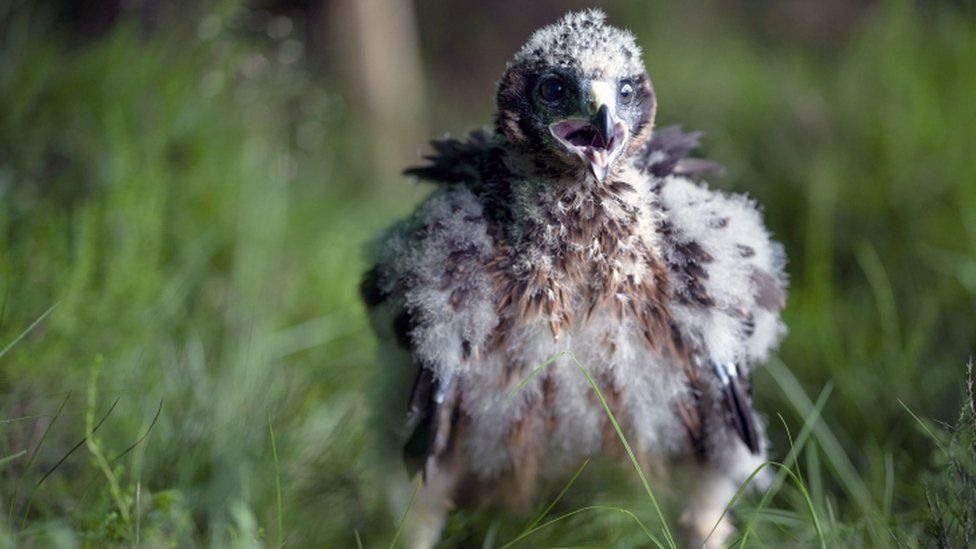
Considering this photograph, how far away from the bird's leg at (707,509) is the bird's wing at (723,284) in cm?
15

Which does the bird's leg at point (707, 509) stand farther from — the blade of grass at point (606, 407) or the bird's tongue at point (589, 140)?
the bird's tongue at point (589, 140)

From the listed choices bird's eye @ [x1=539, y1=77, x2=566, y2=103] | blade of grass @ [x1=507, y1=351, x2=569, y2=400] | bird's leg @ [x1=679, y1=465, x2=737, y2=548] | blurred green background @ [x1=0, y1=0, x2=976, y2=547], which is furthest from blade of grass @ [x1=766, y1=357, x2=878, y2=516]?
bird's eye @ [x1=539, y1=77, x2=566, y2=103]

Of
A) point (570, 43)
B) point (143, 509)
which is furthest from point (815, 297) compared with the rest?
point (143, 509)

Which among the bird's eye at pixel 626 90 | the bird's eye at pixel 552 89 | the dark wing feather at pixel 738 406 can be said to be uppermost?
the bird's eye at pixel 552 89

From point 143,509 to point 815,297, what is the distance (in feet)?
6.94

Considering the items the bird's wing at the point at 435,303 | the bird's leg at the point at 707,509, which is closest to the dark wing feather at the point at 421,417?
the bird's wing at the point at 435,303

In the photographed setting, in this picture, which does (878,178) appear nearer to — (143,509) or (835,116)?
(835,116)

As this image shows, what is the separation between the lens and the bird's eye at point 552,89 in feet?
6.66

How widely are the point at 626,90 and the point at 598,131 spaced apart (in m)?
0.14

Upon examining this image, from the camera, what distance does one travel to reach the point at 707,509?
243 cm

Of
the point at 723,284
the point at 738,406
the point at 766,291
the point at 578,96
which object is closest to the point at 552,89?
the point at 578,96

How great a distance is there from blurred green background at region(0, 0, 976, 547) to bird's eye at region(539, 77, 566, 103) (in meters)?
0.78

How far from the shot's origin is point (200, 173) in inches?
143

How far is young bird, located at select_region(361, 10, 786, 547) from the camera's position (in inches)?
81.4
